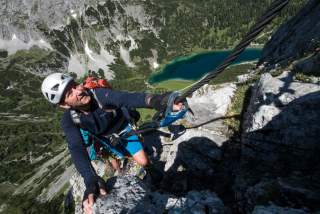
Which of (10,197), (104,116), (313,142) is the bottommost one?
(10,197)

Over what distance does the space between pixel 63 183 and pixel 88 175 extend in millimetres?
171259

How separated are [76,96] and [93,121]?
1.36 m

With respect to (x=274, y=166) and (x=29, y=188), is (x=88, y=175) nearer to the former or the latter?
(x=274, y=166)

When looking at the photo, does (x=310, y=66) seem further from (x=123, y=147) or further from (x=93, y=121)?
→ (x=93, y=121)

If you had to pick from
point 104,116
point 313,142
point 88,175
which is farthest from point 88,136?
point 313,142

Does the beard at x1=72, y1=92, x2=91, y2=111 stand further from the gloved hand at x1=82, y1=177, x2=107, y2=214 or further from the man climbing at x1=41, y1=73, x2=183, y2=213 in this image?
the gloved hand at x1=82, y1=177, x2=107, y2=214

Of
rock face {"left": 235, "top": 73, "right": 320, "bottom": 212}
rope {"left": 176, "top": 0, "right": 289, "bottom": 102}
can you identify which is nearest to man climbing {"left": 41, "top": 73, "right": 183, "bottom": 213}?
rope {"left": 176, "top": 0, "right": 289, "bottom": 102}

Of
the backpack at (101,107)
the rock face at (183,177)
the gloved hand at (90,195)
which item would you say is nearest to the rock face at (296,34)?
the rock face at (183,177)

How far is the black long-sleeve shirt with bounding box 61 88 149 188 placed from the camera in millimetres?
8797

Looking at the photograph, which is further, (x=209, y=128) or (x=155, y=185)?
(x=209, y=128)

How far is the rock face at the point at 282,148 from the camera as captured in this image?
368 inches

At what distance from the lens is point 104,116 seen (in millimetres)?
11133

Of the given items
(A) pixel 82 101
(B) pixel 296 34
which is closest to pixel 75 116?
(A) pixel 82 101

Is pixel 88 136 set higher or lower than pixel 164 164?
higher
